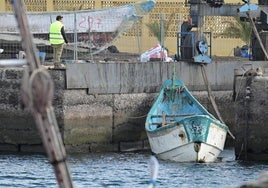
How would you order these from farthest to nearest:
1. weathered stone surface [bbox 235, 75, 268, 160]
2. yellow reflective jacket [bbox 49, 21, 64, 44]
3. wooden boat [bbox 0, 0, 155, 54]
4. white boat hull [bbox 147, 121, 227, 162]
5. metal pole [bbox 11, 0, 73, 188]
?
wooden boat [bbox 0, 0, 155, 54] → yellow reflective jacket [bbox 49, 21, 64, 44] → white boat hull [bbox 147, 121, 227, 162] → weathered stone surface [bbox 235, 75, 268, 160] → metal pole [bbox 11, 0, 73, 188]

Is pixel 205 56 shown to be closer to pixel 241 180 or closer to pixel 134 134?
pixel 134 134

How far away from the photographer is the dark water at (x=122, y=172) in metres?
18.4

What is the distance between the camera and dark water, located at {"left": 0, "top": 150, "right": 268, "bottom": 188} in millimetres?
18375

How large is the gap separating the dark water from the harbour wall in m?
0.66

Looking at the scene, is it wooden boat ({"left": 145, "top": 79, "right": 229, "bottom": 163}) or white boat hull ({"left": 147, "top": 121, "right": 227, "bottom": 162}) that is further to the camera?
white boat hull ({"left": 147, "top": 121, "right": 227, "bottom": 162})

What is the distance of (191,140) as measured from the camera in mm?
21688

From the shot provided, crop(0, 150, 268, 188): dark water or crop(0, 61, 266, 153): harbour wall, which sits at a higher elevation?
crop(0, 61, 266, 153): harbour wall

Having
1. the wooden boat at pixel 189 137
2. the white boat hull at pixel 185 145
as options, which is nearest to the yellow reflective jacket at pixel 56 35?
the wooden boat at pixel 189 137

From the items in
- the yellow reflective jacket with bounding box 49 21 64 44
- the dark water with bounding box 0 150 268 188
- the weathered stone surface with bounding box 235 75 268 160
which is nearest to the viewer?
the dark water with bounding box 0 150 268 188

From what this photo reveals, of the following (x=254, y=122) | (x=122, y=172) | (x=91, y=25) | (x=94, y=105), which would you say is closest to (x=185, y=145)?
(x=254, y=122)

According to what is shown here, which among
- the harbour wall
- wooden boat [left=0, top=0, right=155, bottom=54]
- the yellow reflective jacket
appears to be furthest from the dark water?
wooden boat [left=0, top=0, right=155, bottom=54]

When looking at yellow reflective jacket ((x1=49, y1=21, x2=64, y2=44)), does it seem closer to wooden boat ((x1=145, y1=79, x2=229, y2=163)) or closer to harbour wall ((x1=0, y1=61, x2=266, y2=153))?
harbour wall ((x1=0, y1=61, x2=266, y2=153))

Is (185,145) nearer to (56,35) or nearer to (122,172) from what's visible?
(122,172)

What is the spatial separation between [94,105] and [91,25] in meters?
5.74
